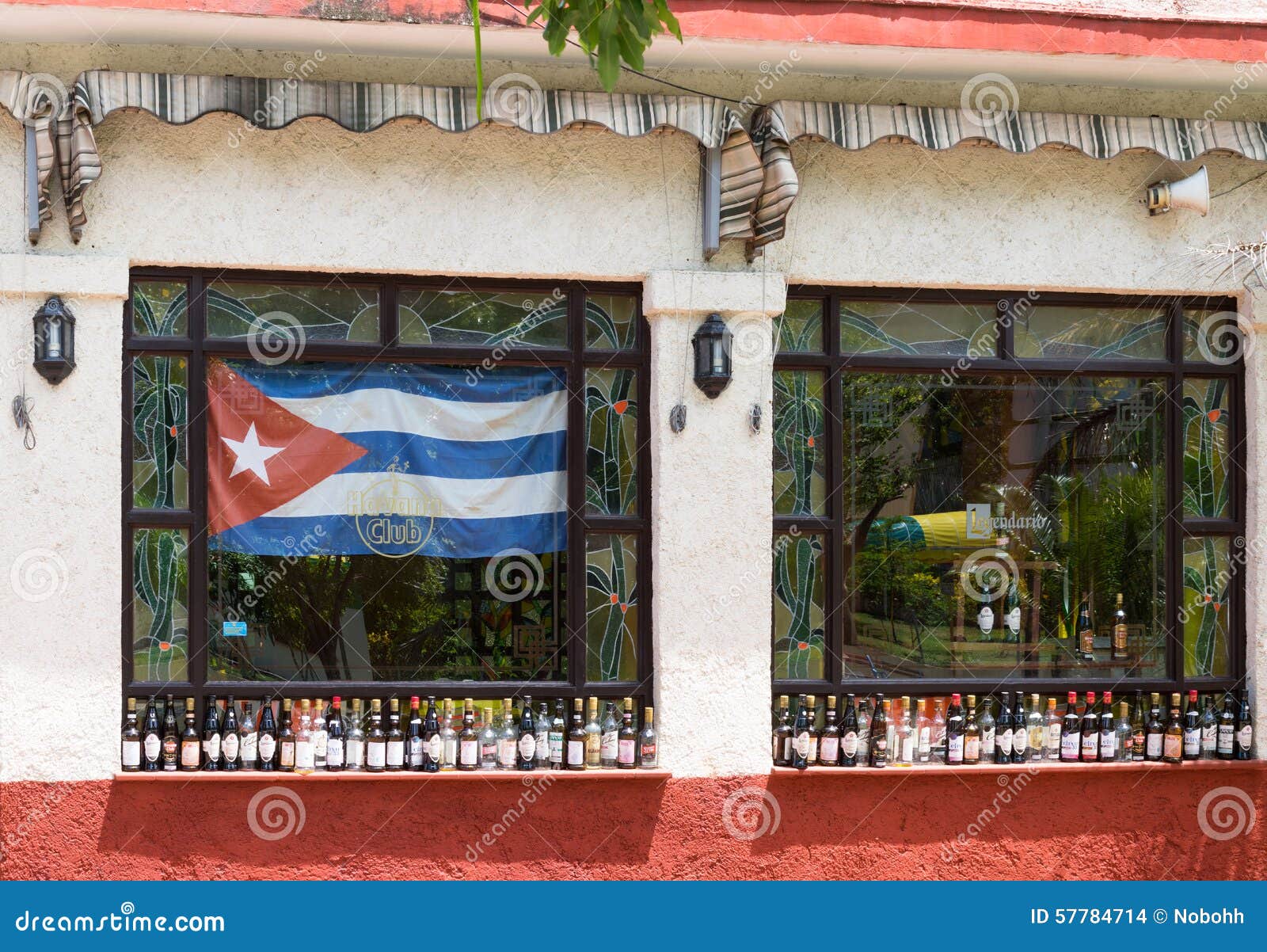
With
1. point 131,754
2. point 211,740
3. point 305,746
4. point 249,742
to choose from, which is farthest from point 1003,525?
point 131,754

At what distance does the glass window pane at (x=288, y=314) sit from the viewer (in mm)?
6441

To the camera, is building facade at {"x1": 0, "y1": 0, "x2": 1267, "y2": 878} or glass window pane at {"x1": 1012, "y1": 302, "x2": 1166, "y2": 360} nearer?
building facade at {"x1": 0, "y1": 0, "x2": 1267, "y2": 878}

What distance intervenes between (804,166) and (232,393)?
3282 millimetres

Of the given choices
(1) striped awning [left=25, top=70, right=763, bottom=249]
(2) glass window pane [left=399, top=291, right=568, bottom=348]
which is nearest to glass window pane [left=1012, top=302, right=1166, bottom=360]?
(1) striped awning [left=25, top=70, right=763, bottom=249]

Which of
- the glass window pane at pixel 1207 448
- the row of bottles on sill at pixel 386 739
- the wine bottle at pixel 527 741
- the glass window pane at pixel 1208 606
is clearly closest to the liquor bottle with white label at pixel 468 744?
the row of bottles on sill at pixel 386 739

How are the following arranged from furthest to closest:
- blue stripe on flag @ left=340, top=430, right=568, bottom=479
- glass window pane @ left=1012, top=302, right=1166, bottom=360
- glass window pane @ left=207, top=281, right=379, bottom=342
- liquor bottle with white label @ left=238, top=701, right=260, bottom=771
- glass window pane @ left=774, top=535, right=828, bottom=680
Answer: glass window pane @ left=1012, top=302, right=1166, bottom=360 → glass window pane @ left=774, top=535, right=828, bottom=680 → blue stripe on flag @ left=340, top=430, right=568, bottom=479 → glass window pane @ left=207, top=281, right=379, bottom=342 → liquor bottle with white label @ left=238, top=701, right=260, bottom=771

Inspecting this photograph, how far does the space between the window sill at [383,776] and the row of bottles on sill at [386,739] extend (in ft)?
0.17

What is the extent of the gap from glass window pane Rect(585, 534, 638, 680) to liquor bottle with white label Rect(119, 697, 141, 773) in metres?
2.33

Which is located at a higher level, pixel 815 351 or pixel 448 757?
pixel 815 351

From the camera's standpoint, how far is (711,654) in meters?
6.57

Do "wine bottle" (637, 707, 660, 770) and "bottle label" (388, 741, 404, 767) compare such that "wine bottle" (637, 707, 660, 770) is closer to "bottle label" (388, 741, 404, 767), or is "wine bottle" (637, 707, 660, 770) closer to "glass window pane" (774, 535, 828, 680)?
"glass window pane" (774, 535, 828, 680)

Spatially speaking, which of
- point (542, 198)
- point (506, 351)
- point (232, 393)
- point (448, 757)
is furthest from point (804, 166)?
point (448, 757)

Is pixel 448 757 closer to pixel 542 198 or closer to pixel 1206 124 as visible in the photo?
pixel 542 198

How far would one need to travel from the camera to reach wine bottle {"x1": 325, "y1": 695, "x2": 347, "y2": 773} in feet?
20.9
